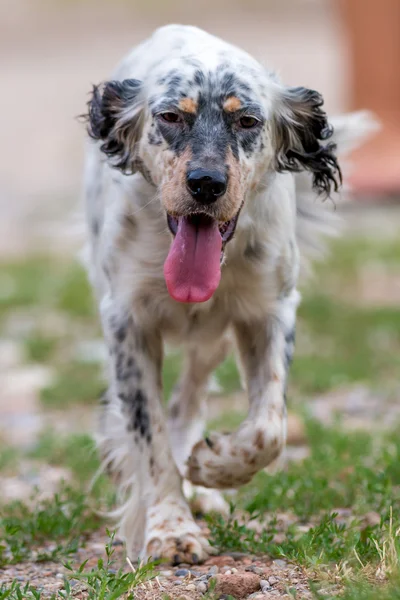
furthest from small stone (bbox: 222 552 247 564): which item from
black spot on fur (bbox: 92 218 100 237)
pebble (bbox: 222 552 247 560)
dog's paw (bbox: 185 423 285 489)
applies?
black spot on fur (bbox: 92 218 100 237)

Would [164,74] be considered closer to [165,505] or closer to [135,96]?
[135,96]

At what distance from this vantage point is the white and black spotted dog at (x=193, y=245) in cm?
386

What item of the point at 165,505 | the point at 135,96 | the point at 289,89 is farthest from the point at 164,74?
the point at 165,505

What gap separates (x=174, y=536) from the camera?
155 inches

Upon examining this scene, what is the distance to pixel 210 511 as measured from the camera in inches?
176

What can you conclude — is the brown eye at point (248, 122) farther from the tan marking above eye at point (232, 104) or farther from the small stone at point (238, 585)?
the small stone at point (238, 585)

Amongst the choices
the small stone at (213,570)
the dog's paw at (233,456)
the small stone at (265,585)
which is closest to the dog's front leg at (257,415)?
the dog's paw at (233,456)

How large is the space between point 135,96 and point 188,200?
2.10 feet

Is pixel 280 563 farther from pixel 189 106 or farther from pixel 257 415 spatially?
pixel 189 106

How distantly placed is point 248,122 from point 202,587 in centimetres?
152

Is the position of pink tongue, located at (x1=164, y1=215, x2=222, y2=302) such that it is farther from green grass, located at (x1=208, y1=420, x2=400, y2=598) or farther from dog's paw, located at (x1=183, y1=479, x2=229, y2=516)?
dog's paw, located at (x1=183, y1=479, x2=229, y2=516)

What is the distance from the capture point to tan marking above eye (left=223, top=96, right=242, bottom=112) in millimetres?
→ 3883

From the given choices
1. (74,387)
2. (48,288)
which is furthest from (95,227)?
(48,288)

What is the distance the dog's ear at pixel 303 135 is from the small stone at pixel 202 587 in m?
1.52
